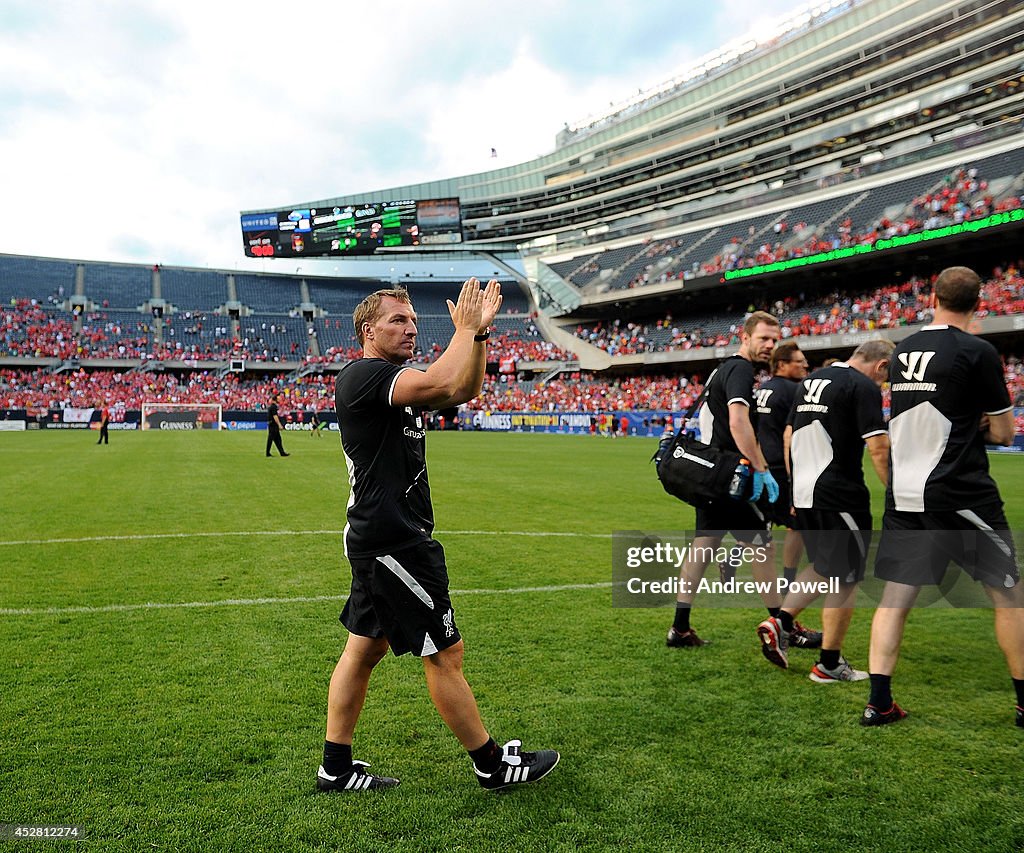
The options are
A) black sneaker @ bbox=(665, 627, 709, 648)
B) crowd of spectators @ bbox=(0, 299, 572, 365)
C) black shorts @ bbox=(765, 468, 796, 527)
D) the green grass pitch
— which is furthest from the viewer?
crowd of spectators @ bbox=(0, 299, 572, 365)

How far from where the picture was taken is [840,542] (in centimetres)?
459

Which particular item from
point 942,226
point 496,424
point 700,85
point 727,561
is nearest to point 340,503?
point 727,561

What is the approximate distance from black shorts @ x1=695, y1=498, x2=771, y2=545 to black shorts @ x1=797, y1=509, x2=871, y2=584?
12.8 inches

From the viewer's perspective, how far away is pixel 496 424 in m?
52.5

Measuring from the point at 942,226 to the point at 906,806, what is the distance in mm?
40742

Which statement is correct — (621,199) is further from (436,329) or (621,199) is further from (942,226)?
(942,226)

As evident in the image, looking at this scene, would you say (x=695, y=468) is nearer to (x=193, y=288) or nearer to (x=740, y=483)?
(x=740, y=483)

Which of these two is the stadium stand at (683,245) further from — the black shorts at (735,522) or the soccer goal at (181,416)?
the black shorts at (735,522)

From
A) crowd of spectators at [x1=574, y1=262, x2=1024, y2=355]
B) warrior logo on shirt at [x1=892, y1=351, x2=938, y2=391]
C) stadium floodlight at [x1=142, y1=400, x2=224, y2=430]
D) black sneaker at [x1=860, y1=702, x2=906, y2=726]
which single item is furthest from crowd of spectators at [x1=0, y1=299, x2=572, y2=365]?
black sneaker at [x1=860, y1=702, x2=906, y2=726]

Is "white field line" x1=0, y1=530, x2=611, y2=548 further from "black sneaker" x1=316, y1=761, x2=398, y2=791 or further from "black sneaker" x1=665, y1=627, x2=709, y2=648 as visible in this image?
"black sneaker" x1=316, y1=761, x2=398, y2=791

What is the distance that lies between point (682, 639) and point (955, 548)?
6.40 ft

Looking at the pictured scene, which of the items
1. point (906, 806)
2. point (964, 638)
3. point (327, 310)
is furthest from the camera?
point (327, 310)

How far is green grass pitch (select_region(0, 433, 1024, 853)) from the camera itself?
9.42 ft

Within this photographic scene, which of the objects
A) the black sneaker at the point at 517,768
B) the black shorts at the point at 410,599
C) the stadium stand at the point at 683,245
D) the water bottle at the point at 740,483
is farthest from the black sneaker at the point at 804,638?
the stadium stand at the point at 683,245
